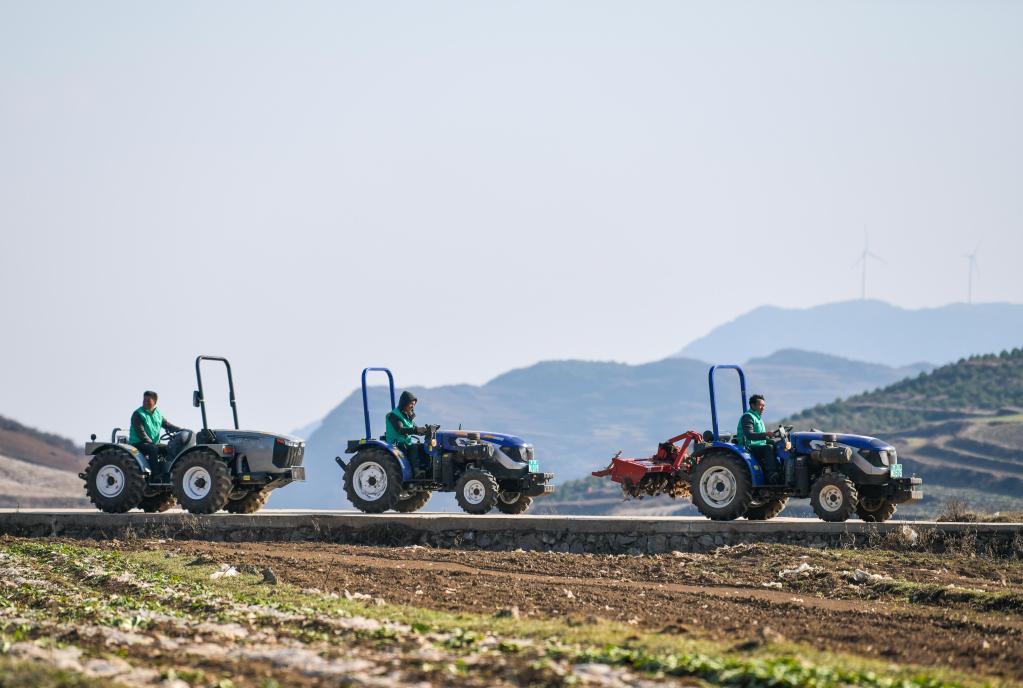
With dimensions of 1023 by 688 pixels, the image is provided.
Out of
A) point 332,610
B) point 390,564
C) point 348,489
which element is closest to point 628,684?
point 332,610

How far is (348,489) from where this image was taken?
26.2 metres

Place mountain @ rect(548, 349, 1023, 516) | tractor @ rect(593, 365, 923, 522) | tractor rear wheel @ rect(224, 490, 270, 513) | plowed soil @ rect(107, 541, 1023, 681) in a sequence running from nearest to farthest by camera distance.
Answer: plowed soil @ rect(107, 541, 1023, 681), tractor @ rect(593, 365, 923, 522), tractor rear wheel @ rect(224, 490, 270, 513), mountain @ rect(548, 349, 1023, 516)

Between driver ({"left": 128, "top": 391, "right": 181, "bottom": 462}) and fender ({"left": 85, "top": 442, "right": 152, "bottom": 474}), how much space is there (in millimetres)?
121

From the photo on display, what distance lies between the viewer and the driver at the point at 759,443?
23.5m

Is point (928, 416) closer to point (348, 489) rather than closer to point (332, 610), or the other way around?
point (348, 489)

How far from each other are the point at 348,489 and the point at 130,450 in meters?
Answer: 3.73

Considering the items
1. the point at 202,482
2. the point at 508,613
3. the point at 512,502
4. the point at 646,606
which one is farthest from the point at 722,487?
the point at 508,613

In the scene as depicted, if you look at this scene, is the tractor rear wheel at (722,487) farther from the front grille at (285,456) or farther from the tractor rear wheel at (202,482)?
the tractor rear wheel at (202,482)

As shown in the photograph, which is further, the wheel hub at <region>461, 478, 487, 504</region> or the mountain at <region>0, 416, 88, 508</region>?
the mountain at <region>0, 416, 88, 508</region>

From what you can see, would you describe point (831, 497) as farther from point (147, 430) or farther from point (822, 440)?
point (147, 430)

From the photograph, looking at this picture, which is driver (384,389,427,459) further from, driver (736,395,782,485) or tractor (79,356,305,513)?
driver (736,395,782,485)

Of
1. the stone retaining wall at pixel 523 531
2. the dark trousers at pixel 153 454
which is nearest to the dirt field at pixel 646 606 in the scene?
the stone retaining wall at pixel 523 531

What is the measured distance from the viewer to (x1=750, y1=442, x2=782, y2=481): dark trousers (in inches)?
926

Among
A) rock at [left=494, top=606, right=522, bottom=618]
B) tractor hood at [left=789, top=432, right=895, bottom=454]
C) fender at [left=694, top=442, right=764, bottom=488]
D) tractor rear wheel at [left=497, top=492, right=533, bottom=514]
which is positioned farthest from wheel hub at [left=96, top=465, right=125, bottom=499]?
rock at [left=494, top=606, right=522, bottom=618]
